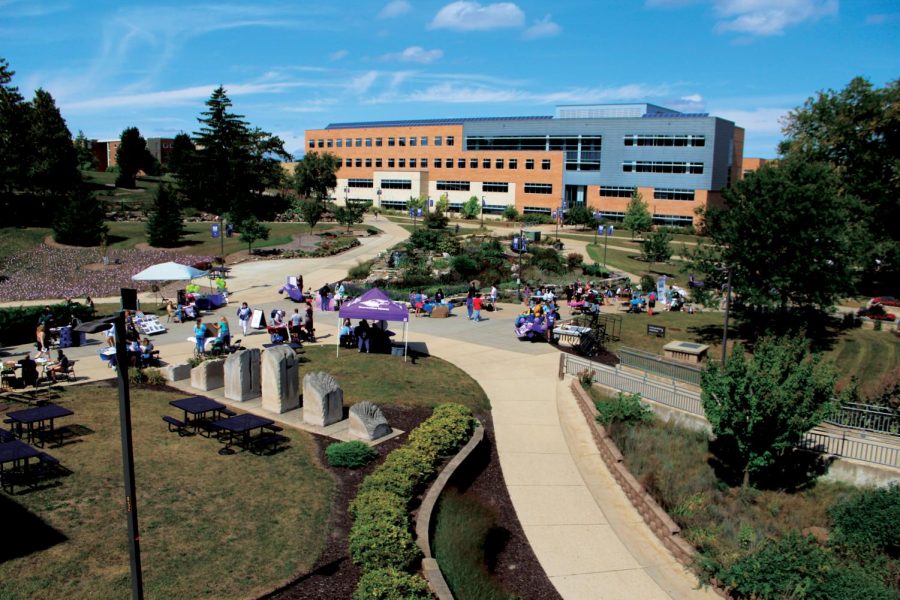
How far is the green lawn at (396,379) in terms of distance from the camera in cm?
1947

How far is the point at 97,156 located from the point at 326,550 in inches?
5723

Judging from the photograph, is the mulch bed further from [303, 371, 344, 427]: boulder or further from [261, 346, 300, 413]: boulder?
[261, 346, 300, 413]: boulder

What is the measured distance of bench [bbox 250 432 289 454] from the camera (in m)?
14.8

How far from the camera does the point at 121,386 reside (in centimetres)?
749

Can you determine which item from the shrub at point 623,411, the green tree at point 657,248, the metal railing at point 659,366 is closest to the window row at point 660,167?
the green tree at point 657,248

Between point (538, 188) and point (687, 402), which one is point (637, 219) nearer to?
point (538, 188)

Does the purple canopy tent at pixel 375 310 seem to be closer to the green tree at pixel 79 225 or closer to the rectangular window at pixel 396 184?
the green tree at pixel 79 225

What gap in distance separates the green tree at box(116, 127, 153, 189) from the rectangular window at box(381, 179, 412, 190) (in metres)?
34.6

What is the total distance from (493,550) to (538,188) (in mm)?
80228

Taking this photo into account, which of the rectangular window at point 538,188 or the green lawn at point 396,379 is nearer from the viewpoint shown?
the green lawn at point 396,379

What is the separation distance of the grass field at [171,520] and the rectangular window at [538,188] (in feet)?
254

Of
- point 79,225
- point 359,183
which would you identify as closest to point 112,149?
point 359,183

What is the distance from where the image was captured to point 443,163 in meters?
97.7

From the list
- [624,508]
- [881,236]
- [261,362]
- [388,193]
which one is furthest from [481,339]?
[388,193]
